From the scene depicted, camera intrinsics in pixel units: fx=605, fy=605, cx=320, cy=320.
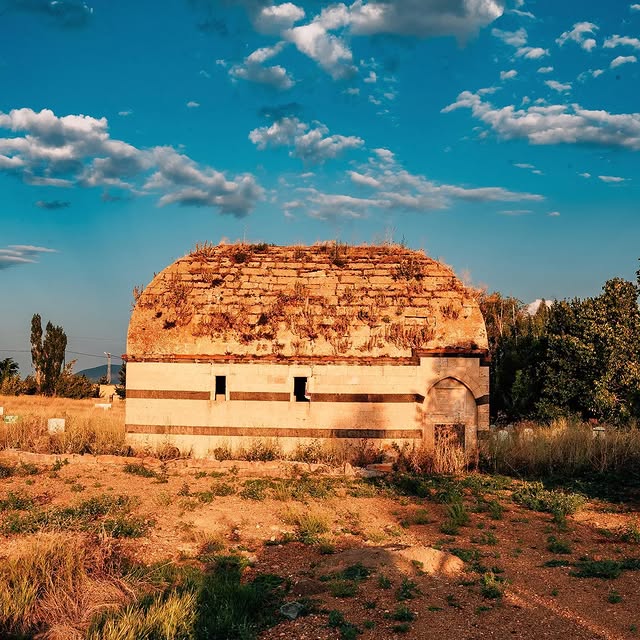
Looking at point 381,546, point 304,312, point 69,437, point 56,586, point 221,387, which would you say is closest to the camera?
point 56,586

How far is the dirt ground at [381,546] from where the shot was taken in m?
6.80

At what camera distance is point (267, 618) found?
7.01 metres

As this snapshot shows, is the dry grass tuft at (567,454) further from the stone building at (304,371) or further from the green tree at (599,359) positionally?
the green tree at (599,359)

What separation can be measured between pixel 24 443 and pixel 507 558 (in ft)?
43.8

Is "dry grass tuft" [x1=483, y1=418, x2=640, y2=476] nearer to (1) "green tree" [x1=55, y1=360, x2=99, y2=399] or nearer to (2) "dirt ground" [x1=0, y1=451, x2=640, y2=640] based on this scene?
(2) "dirt ground" [x1=0, y1=451, x2=640, y2=640]

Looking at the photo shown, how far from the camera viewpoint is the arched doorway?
1656 centimetres

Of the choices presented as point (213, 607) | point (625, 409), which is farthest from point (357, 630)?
point (625, 409)

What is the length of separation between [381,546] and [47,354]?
3841 centimetres

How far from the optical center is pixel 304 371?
1667cm

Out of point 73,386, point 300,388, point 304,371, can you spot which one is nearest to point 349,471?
point 300,388

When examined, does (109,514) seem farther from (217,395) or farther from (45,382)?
(45,382)

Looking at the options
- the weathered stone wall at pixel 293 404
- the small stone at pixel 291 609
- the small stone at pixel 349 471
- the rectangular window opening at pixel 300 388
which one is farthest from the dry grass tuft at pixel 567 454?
the small stone at pixel 291 609

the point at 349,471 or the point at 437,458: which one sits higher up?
the point at 437,458

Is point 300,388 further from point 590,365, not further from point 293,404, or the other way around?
point 590,365
